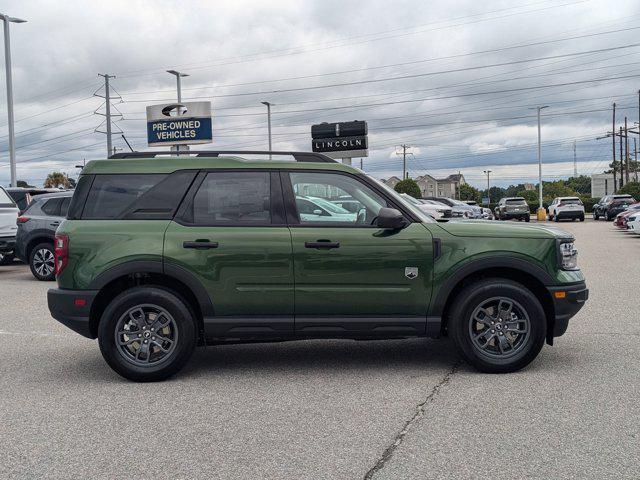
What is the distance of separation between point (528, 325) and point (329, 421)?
2.08 metres

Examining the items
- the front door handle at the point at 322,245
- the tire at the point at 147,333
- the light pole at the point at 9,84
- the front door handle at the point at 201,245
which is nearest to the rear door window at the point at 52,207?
the tire at the point at 147,333

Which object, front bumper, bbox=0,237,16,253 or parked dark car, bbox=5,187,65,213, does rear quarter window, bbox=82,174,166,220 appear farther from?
parked dark car, bbox=5,187,65,213

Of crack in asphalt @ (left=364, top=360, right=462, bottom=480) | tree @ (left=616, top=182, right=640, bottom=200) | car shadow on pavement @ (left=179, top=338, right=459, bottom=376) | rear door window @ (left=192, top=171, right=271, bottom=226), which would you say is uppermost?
tree @ (left=616, top=182, right=640, bottom=200)

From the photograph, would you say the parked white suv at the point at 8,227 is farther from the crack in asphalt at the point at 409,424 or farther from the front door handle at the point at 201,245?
the crack in asphalt at the point at 409,424

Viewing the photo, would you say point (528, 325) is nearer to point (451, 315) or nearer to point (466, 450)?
point (451, 315)

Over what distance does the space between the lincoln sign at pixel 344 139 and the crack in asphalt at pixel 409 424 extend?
29155 mm

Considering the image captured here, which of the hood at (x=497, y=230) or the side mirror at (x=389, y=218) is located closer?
the side mirror at (x=389, y=218)

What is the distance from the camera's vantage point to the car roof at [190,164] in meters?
5.86

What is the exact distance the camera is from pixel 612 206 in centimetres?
4128

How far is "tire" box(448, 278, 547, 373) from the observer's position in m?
5.68

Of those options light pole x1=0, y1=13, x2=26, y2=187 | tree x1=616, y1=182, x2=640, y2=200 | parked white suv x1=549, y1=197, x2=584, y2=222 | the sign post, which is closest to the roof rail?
light pole x1=0, y1=13, x2=26, y2=187

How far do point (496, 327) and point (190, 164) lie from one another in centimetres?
294

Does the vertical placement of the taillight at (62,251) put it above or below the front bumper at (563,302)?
above

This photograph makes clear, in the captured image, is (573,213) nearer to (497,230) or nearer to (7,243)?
(7,243)
